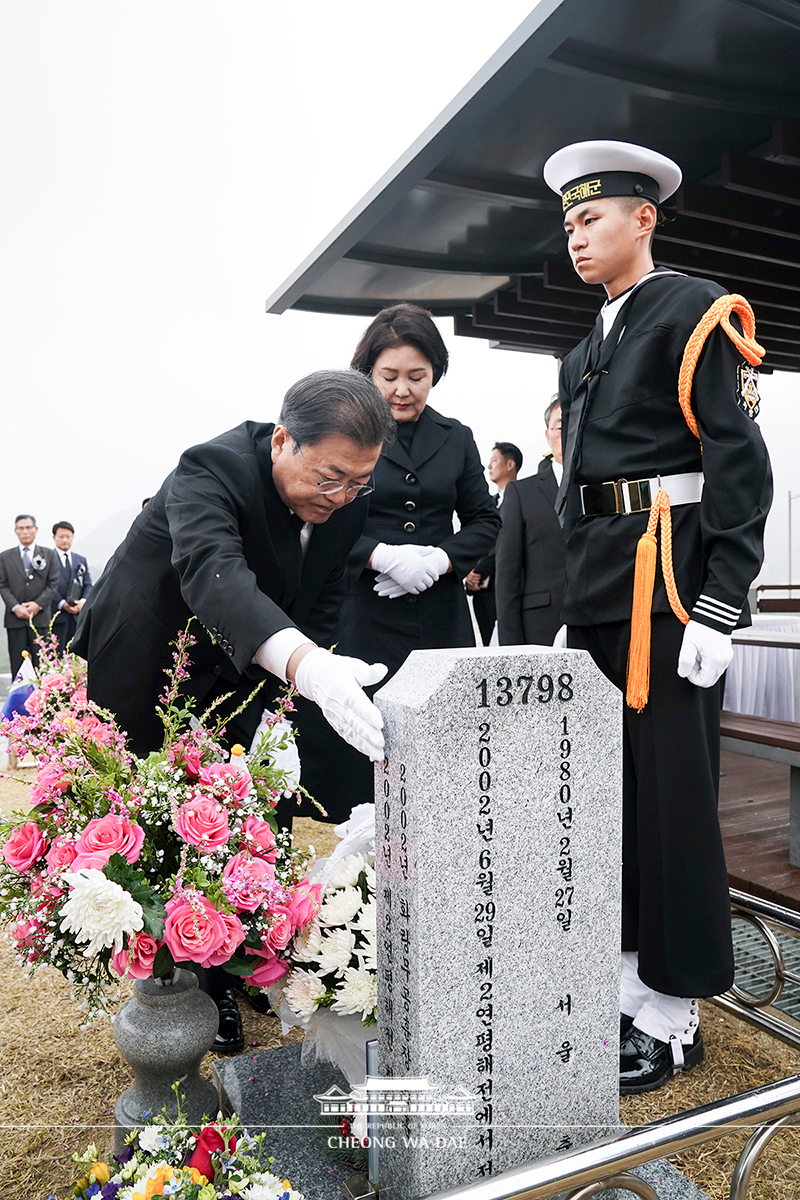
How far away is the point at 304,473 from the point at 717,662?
0.90 meters

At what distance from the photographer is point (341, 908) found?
1.62 meters

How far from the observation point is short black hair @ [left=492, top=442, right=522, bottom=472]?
207 inches

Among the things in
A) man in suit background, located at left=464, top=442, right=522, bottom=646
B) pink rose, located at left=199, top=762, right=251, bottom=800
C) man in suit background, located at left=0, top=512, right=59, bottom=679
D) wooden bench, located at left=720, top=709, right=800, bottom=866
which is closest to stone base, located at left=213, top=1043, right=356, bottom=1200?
pink rose, located at left=199, top=762, right=251, bottom=800

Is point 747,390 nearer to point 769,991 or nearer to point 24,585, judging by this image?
point 769,991

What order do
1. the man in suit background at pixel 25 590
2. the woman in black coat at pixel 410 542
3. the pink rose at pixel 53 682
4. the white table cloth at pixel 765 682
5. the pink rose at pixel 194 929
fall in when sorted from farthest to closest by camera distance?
the man in suit background at pixel 25 590 < the white table cloth at pixel 765 682 < the woman in black coat at pixel 410 542 < the pink rose at pixel 53 682 < the pink rose at pixel 194 929

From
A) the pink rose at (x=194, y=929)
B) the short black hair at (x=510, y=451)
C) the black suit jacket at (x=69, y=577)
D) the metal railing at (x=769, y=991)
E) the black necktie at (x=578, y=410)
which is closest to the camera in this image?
the pink rose at (x=194, y=929)

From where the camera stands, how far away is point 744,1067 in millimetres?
2023

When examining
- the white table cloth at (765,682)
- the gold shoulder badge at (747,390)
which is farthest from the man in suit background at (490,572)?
the gold shoulder badge at (747,390)

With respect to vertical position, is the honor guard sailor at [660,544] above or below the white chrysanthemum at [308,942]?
above

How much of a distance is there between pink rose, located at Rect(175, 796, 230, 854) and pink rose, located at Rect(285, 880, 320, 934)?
0.63 ft

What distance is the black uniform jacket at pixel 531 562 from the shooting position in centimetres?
341

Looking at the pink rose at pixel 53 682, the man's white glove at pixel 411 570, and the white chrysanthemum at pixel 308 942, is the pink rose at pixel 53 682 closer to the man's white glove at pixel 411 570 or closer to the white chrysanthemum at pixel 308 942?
the white chrysanthemum at pixel 308 942

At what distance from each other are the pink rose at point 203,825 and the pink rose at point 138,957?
6.4 inches

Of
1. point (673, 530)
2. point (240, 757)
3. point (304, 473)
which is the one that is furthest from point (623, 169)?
point (240, 757)
